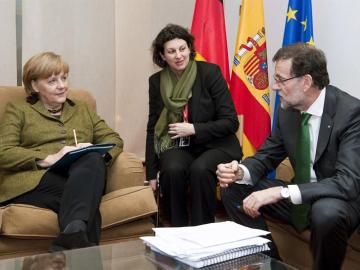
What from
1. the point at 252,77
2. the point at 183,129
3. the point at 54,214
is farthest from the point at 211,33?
the point at 54,214

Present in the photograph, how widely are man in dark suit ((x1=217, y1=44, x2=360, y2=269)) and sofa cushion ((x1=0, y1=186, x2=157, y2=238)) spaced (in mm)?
361

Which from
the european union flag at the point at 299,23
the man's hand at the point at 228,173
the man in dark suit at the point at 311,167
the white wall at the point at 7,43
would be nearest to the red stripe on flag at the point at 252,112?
the european union flag at the point at 299,23

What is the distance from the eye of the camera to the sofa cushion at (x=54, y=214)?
71.6 inches

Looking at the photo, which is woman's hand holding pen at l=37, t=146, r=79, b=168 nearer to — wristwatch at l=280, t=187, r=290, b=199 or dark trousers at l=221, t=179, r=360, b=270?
wristwatch at l=280, t=187, r=290, b=199

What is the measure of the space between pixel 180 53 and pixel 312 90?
2.87 ft

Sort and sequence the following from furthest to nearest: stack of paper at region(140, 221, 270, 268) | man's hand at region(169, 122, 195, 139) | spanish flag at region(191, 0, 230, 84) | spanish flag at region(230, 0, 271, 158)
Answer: spanish flag at region(191, 0, 230, 84) → spanish flag at region(230, 0, 271, 158) → man's hand at region(169, 122, 195, 139) → stack of paper at region(140, 221, 270, 268)

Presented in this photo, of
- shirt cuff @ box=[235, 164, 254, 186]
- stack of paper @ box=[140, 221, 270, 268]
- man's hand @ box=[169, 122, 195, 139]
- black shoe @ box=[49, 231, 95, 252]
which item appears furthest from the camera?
man's hand @ box=[169, 122, 195, 139]

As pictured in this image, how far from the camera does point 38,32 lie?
3.03 meters

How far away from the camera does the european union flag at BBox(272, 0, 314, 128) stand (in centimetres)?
273

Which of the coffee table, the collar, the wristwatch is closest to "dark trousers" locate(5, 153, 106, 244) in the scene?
the coffee table

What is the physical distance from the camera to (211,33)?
9.73 feet

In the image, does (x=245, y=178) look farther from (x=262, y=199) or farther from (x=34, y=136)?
→ (x=34, y=136)

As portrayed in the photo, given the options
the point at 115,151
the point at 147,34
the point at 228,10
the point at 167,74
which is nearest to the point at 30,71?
the point at 115,151

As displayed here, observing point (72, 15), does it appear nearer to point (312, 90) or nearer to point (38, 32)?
point (38, 32)
